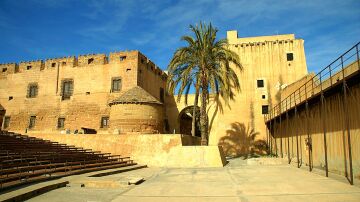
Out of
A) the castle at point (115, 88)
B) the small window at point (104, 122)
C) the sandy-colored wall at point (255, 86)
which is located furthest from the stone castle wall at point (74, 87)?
the sandy-colored wall at point (255, 86)

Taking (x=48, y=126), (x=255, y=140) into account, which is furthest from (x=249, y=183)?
(x=48, y=126)

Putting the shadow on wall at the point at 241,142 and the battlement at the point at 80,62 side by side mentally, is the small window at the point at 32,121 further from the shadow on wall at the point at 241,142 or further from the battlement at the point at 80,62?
the shadow on wall at the point at 241,142

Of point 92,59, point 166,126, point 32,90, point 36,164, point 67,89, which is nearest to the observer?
point 36,164

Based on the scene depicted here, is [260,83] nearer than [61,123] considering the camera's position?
No

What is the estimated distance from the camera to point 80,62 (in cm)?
3077

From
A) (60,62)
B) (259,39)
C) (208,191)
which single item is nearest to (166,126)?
(60,62)

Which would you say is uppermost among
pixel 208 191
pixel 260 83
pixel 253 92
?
pixel 260 83

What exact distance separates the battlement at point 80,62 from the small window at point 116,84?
72.2 inches

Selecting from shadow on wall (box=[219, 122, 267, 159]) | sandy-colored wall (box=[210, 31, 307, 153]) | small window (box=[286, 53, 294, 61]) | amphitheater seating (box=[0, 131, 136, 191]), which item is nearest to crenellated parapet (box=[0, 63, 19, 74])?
amphitheater seating (box=[0, 131, 136, 191])

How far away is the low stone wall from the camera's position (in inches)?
742

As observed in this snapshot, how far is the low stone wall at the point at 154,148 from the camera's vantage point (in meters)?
18.9

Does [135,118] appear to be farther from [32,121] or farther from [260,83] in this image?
[260,83]

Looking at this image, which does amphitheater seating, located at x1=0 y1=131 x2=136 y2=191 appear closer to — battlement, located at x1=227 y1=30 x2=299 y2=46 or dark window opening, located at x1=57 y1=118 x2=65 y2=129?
dark window opening, located at x1=57 y1=118 x2=65 y2=129

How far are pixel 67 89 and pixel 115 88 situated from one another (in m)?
5.87
